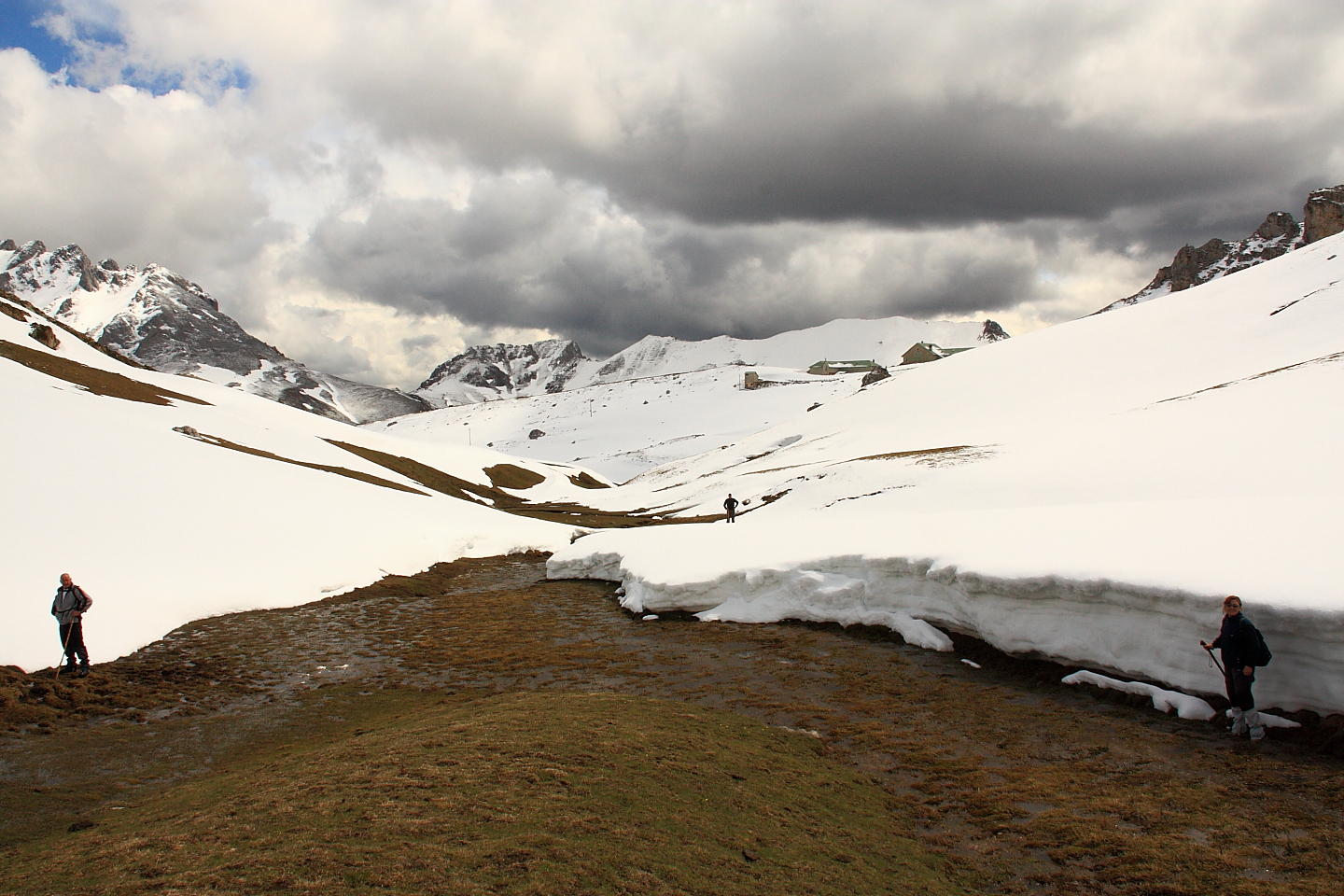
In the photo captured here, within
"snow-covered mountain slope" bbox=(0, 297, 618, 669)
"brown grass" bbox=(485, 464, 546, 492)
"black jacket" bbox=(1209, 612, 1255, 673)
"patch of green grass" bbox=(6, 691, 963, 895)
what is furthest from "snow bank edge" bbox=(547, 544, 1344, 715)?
"brown grass" bbox=(485, 464, 546, 492)

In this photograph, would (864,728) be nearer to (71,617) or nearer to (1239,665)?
(1239,665)

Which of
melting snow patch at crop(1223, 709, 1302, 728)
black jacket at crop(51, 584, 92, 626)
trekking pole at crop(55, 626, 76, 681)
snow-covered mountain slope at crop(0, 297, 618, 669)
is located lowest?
melting snow patch at crop(1223, 709, 1302, 728)

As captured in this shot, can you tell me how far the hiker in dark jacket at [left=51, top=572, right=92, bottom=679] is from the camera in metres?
17.2

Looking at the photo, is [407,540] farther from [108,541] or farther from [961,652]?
[961,652]

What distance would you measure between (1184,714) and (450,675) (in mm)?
18562

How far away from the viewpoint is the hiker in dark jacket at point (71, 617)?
17219mm

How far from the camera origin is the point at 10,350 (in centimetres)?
5869

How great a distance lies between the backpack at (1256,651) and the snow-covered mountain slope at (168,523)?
28.0 meters

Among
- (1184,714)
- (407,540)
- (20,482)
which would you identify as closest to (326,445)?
(407,540)

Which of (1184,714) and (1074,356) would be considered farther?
(1074,356)

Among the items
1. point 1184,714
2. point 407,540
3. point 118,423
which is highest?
point 118,423

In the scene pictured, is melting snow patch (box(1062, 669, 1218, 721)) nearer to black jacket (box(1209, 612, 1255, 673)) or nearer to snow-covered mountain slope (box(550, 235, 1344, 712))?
snow-covered mountain slope (box(550, 235, 1344, 712))

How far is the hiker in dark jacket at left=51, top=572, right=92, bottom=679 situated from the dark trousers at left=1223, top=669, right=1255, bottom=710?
87.1 feet

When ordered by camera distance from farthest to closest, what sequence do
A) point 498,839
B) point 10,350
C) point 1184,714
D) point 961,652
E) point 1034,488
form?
point 10,350 → point 1034,488 → point 961,652 → point 1184,714 → point 498,839
